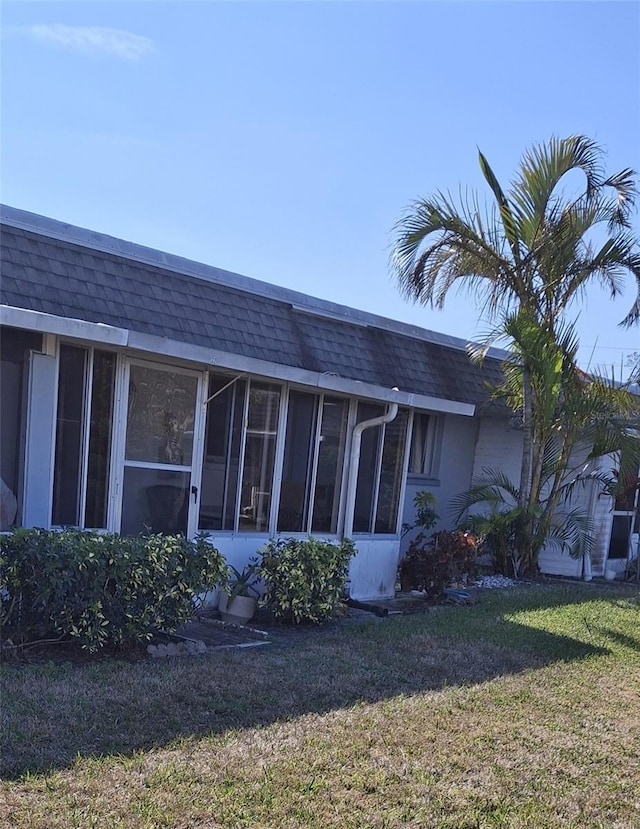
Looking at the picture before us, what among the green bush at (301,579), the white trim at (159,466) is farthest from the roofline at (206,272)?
the green bush at (301,579)

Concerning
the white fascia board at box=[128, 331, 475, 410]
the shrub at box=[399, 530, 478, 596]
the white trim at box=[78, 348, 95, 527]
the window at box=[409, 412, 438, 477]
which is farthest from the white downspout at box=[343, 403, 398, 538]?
the window at box=[409, 412, 438, 477]

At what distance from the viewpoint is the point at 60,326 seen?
226 inches

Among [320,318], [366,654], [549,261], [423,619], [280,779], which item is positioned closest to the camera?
[280,779]

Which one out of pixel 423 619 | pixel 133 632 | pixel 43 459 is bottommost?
pixel 423 619

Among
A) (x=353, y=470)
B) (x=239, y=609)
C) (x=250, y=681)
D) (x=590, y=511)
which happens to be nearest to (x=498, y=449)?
(x=590, y=511)

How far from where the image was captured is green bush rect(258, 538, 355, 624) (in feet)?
23.6

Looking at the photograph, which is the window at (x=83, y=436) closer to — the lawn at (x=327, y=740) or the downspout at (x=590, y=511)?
the lawn at (x=327, y=740)

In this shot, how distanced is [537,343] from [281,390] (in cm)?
376

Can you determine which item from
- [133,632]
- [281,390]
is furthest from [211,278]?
[133,632]

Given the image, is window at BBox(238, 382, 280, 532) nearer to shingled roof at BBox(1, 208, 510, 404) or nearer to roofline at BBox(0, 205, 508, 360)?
shingled roof at BBox(1, 208, 510, 404)

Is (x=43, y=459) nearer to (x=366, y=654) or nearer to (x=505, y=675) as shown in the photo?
(x=366, y=654)

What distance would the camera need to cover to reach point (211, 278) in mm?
8398

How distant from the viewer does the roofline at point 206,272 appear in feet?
22.5

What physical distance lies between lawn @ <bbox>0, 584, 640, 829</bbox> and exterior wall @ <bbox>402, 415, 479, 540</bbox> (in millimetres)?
5362
